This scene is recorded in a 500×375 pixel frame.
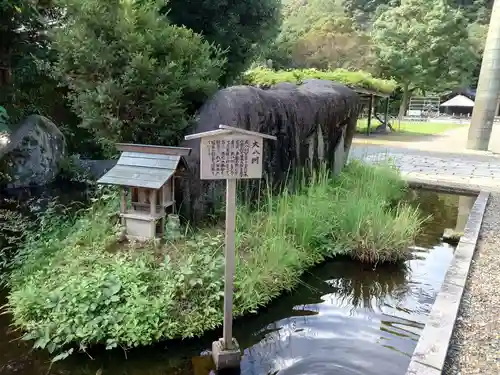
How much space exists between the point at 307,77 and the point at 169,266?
10541 millimetres

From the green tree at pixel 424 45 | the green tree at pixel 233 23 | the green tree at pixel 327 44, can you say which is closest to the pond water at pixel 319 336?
the green tree at pixel 233 23

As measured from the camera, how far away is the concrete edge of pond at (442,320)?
8.81 ft

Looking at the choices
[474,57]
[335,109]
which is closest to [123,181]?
[335,109]

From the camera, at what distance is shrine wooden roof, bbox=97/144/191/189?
162 inches

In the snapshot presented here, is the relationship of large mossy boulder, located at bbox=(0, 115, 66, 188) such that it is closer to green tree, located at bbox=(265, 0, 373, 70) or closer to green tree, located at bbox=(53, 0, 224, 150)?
green tree, located at bbox=(53, 0, 224, 150)

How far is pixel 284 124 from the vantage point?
238 inches

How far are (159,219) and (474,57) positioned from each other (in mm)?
29013

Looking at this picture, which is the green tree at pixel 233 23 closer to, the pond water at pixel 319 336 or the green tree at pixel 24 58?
the green tree at pixel 24 58

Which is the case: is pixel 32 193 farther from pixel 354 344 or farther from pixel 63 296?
pixel 354 344

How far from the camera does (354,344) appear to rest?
3.48m

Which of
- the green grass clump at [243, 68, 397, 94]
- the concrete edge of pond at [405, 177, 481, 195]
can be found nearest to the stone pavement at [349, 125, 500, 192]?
the concrete edge of pond at [405, 177, 481, 195]

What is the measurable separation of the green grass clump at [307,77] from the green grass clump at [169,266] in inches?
284

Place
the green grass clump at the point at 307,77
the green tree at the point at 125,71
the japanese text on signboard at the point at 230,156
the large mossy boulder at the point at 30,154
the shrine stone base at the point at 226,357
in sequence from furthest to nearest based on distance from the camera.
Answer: the green grass clump at the point at 307,77
the large mossy boulder at the point at 30,154
the green tree at the point at 125,71
the shrine stone base at the point at 226,357
the japanese text on signboard at the point at 230,156

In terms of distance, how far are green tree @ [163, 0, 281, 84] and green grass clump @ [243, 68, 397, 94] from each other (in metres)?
2.89
